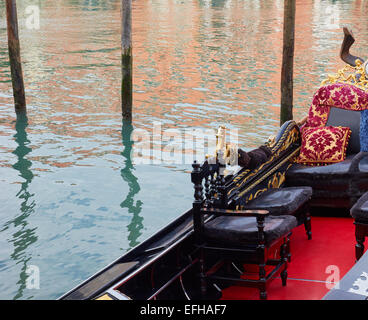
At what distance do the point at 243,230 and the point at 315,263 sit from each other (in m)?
0.66

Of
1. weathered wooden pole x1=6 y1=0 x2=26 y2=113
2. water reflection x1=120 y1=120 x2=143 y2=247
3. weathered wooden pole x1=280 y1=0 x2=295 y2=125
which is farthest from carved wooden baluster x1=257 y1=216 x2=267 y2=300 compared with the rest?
weathered wooden pole x1=6 y1=0 x2=26 y2=113

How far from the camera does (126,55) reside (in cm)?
881

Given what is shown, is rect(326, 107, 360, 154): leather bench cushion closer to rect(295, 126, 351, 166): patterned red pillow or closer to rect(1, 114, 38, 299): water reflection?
rect(295, 126, 351, 166): patterned red pillow

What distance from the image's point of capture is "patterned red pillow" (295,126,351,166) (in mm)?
4605

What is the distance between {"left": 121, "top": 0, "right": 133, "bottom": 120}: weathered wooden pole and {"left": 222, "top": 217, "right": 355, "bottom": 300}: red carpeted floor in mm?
4749

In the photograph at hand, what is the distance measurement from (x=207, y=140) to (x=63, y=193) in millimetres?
2726

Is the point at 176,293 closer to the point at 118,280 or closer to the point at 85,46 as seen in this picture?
the point at 118,280

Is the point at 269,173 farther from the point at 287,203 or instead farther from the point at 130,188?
the point at 130,188

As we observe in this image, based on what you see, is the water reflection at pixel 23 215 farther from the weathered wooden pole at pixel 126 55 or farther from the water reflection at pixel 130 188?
the weathered wooden pole at pixel 126 55

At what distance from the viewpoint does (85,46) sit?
59.9 feet

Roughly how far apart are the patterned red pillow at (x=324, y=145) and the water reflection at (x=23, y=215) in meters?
2.33

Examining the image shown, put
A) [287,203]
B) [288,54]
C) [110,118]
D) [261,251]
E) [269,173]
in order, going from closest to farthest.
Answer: [261,251]
[287,203]
[269,173]
[288,54]
[110,118]

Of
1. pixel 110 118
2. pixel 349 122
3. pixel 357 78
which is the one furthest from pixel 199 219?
pixel 110 118
